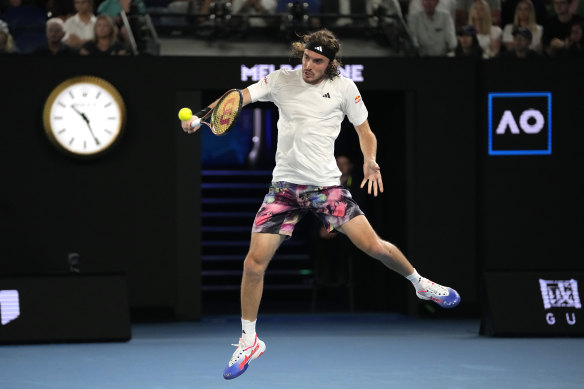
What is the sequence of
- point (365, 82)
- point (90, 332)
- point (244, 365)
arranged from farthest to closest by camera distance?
point (365, 82), point (90, 332), point (244, 365)

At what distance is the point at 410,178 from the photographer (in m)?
11.6

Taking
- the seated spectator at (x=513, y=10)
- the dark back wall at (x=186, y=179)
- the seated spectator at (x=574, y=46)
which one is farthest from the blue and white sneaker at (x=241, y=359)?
the seated spectator at (x=513, y=10)

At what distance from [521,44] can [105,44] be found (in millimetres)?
4719

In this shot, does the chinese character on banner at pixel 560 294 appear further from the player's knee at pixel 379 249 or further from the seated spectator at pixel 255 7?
the seated spectator at pixel 255 7

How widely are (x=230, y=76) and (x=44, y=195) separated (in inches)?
95.6

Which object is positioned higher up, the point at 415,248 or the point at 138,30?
the point at 138,30

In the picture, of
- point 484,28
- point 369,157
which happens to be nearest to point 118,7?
point 484,28

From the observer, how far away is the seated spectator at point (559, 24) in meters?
11.8

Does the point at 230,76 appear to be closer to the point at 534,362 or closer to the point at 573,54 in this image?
the point at 573,54

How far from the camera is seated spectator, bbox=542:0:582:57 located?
38.8 ft

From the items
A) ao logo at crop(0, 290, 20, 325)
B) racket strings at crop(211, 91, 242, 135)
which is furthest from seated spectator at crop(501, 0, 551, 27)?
racket strings at crop(211, 91, 242, 135)

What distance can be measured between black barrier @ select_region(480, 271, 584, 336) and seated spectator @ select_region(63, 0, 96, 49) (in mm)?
5065

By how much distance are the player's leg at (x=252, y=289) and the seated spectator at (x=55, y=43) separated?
5530 millimetres

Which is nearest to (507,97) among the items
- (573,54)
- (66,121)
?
(573,54)
